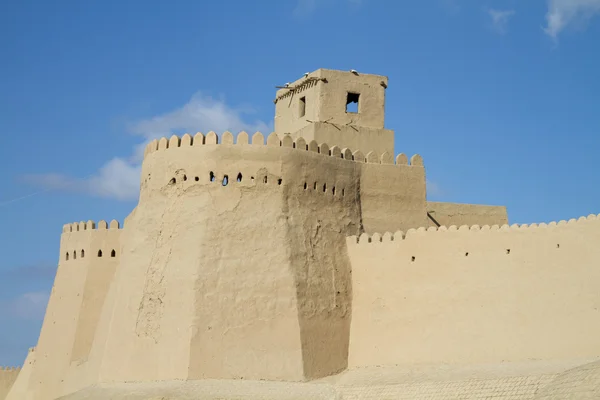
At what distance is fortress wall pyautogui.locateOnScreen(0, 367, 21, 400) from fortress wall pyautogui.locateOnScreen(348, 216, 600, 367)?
15.7 metres

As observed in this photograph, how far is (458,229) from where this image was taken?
25.6 metres

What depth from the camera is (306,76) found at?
105 feet

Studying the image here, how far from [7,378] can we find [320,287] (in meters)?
15.9

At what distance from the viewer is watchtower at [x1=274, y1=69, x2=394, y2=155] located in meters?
31.4

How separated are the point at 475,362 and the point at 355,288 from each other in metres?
4.29

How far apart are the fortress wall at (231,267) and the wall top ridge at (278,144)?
48mm

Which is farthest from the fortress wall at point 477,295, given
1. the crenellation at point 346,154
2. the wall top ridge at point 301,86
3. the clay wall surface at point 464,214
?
the wall top ridge at point 301,86

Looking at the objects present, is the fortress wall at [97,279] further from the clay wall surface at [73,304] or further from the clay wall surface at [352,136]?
the clay wall surface at [352,136]

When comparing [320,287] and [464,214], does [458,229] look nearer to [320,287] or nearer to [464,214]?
[320,287]

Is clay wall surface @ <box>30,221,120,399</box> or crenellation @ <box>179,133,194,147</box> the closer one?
crenellation @ <box>179,133,194,147</box>

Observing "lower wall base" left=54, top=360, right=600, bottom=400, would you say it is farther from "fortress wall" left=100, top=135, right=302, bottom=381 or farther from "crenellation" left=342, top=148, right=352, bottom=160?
"crenellation" left=342, top=148, right=352, bottom=160

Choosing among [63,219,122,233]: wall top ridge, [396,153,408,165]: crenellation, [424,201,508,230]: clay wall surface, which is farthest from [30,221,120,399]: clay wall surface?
[424,201,508,230]: clay wall surface

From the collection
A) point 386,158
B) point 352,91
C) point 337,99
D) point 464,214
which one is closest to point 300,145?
point 386,158

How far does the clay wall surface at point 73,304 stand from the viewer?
32562mm
